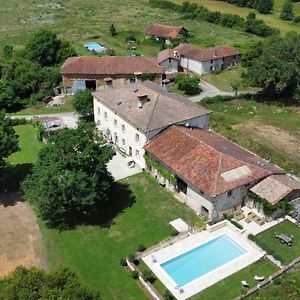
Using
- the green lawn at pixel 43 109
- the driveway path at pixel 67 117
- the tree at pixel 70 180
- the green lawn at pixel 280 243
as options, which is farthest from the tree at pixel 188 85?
the green lawn at pixel 280 243

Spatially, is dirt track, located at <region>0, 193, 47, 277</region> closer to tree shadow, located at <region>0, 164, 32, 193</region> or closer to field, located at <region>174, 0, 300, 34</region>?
tree shadow, located at <region>0, 164, 32, 193</region>

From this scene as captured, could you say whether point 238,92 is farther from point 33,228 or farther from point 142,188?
point 33,228

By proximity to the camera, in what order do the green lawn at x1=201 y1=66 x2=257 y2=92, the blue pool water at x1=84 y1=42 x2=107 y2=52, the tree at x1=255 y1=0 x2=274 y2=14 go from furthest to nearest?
the tree at x1=255 y1=0 x2=274 y2=14
the blue pool water at x1=84 y1=42 x2=107 y2=52
the green lawn at x1=201 y1=66 x2=257 y2=92

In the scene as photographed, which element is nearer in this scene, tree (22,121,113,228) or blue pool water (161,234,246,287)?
blue pool water (161,234,246,287)

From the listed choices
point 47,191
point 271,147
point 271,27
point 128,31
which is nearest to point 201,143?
point 271,147

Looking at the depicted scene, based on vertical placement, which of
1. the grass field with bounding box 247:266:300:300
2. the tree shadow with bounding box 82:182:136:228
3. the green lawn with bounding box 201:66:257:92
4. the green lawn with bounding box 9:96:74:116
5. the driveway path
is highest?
the grass field with bounding box 247:266:300:300

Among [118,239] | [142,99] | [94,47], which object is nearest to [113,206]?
[118,239]

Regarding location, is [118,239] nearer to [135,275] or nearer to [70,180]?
[135,275]

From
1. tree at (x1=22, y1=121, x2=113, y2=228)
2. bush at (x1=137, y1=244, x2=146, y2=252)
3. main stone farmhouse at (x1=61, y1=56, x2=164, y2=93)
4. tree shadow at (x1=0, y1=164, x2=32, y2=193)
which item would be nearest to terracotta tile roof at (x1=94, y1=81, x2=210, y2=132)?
tree at (x1=22, y1=121, x2=113, y2=228)
